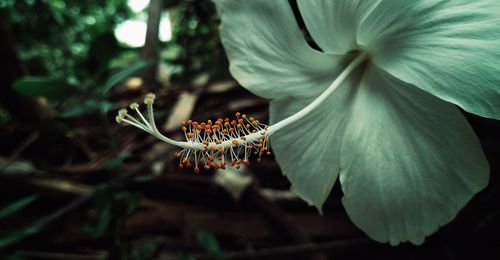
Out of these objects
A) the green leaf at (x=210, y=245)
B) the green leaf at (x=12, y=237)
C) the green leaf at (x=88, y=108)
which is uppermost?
the green leaf at (x=88, y=108)

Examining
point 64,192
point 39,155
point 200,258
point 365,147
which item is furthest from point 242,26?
point 39,155

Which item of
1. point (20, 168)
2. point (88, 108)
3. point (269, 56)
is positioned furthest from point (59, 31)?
point (269, 56)

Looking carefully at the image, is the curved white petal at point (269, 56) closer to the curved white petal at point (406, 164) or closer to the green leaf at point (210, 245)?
the curved white petal at point (406, 164)

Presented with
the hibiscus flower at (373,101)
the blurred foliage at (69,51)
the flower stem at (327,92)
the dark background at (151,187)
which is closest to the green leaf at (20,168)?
the dark background at (151,187)

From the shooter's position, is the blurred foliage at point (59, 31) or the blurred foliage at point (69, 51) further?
the blurred foliage at point (59, 31)

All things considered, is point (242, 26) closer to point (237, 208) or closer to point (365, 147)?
point (365, 147)

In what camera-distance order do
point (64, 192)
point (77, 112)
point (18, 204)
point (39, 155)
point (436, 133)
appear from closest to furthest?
point (436, 133), point (18, 204), point (77, 112), point (64, 192), point (39, 155)
